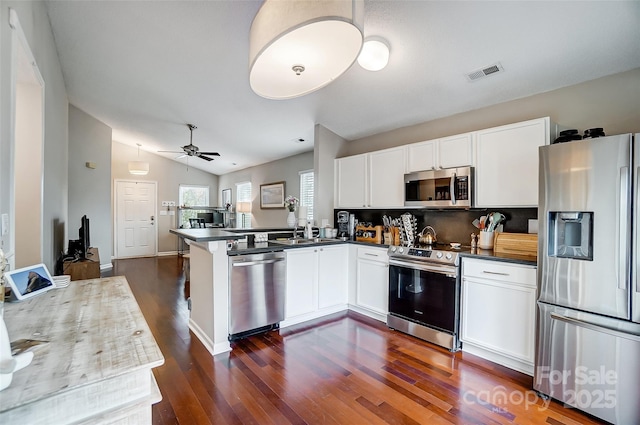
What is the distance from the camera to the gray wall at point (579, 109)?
2367 millimetres

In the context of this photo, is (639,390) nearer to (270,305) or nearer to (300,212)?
(270,305)

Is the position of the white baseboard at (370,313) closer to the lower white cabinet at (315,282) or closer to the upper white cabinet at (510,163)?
the lower white cabinet at (315,282)

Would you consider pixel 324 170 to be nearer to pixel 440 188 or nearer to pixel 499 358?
pixel 440 188

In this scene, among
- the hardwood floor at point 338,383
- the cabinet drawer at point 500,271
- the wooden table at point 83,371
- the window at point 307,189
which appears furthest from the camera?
the window at point 307,189

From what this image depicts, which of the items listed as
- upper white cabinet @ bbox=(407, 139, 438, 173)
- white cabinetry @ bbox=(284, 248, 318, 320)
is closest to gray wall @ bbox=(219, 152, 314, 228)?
upper white cabinet @ bbox=(407, 139, 438, 173)

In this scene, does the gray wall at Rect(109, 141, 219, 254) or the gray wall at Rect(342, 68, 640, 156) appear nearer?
the gray wall at Rect(342, 68, 640, 156)

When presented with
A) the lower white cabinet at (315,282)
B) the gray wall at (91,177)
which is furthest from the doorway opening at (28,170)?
the gray wall at (91,177)

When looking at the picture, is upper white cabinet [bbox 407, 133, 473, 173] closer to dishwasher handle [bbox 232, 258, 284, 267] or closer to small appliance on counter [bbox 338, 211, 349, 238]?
small appliance on counter [bbox 338, 211, 349, 238]

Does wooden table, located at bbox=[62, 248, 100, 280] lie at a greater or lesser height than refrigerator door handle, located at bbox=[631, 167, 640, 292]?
lesser

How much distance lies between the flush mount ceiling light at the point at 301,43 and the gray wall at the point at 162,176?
7.16 meters

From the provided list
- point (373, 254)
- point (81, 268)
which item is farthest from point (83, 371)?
point (81, 268)

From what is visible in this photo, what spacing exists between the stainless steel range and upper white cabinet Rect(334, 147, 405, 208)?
77 cm

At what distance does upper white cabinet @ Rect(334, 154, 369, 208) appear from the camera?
13.0ft

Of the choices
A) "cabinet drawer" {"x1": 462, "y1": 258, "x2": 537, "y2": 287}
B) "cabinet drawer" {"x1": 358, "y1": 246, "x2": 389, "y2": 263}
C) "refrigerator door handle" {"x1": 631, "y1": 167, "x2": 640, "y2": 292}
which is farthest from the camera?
"cabinet drawer" {"x1": 358, "y1": 246, "x2": 389, "y2": 263}
